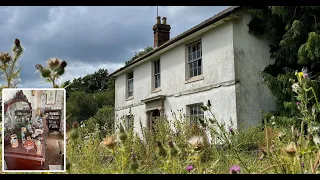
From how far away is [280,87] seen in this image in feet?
28.4

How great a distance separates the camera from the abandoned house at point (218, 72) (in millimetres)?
9258

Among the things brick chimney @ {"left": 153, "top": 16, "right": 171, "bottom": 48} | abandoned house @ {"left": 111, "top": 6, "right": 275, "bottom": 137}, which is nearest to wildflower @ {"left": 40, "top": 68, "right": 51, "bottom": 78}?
abandoned house @ {"left": 111, "top": 6, "right": 275, "bottom": 137}

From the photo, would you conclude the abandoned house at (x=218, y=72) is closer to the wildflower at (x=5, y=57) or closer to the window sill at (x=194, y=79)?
the window sill at (x=194, y=79)

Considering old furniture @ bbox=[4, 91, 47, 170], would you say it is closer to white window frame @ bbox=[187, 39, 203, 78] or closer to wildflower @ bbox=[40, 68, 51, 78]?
wildflower @ bbox=[40, 68, 51, 78]

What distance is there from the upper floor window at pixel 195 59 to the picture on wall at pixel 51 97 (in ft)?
32.5

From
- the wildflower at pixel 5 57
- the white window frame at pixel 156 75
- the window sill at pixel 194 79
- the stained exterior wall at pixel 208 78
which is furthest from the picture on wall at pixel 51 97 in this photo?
the white window frame at pixel 156 75

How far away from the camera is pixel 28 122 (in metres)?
1.19

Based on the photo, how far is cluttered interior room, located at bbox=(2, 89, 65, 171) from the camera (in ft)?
3.88

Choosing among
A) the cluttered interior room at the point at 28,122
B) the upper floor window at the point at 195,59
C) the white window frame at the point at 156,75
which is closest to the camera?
the cluttered interior room at the point at 28,122

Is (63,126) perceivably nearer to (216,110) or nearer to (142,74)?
(216,110)

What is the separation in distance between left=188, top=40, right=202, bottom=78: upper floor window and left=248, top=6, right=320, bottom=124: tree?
204 cm
